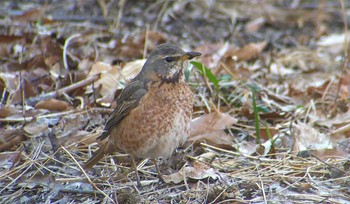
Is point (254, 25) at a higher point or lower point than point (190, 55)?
lower

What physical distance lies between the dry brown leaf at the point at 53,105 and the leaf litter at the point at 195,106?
0.01 metres

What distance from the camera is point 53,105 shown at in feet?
18.9

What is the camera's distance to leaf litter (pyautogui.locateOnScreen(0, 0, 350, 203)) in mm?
4598

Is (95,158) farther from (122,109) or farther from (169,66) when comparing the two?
(169,66)

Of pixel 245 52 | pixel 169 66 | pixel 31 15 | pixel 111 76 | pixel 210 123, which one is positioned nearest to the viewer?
pixel 169 66

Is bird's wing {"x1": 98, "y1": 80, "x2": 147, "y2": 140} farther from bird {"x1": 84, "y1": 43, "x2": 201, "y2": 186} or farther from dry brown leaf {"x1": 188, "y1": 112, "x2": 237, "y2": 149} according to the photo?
dry brown leaf {"x1": 188, "y1": 112, "x2": 237, "y2": 149}

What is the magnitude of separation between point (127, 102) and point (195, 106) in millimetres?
1442

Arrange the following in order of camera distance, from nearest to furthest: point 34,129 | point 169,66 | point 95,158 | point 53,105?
1. point 169,66
2. point 95,158
3. point 34,129
4. point 53,105


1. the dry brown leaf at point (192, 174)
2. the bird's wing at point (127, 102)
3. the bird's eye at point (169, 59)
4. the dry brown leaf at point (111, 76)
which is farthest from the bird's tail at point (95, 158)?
the dry brown leaf at point (111, 76)

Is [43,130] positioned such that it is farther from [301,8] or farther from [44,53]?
[301,8]

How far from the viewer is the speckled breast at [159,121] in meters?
4.52

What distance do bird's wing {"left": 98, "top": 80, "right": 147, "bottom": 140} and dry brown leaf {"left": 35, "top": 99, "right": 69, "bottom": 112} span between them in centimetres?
105

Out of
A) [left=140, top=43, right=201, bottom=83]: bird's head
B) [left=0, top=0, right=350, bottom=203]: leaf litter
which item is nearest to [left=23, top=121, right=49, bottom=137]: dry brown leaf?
[left=0, top=0, right=350, bottom=203]: leaf litter

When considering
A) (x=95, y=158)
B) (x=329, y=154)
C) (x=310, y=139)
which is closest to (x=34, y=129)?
(x=95, y=158)
